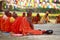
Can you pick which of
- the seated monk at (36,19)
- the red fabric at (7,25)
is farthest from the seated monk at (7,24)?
the seated monk at (36,19)

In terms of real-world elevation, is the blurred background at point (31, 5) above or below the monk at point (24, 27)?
above

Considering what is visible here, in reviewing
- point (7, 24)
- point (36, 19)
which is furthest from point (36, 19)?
point (7, 24)

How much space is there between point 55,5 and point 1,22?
60cm

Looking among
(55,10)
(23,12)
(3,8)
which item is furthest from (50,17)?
(3,8)

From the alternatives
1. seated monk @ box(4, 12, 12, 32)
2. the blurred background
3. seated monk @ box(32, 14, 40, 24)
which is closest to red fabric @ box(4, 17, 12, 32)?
seated monk @ box(4, 12, 12, 32)

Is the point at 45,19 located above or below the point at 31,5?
below

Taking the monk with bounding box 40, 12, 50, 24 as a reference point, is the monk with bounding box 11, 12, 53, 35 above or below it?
below

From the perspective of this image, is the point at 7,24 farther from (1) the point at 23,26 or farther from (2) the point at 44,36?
(2) the point at 44,36

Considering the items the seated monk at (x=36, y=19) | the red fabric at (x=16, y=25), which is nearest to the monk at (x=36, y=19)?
the seated monk at (x=36, y=19)

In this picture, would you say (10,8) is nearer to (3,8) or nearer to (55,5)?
(3,8)

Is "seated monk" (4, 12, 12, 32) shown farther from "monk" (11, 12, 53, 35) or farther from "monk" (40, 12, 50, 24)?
"monk" (40, 12, 50, 24)

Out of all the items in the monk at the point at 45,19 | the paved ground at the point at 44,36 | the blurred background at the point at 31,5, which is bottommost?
the paved ground at the point at 44,36

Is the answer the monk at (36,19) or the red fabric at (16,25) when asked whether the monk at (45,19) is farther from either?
the red fabric at (16,25)

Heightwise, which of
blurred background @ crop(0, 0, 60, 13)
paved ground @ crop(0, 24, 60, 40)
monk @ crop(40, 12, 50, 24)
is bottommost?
paved ground @ crop(0, 24, 60, 40)
